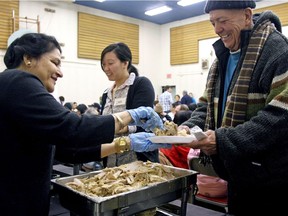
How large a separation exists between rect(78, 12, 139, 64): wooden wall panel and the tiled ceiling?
36 cm

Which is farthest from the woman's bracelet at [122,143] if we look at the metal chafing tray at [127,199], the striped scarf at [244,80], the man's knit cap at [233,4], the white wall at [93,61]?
the white wall at [93,61]

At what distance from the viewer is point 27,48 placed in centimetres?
118

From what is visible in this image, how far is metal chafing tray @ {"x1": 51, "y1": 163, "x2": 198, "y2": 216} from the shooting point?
0.96m

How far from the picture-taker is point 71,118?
104 cm

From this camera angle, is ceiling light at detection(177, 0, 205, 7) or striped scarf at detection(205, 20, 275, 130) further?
ceiling light at detection(177, 0, 205, 7)

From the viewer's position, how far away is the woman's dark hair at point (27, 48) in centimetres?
118

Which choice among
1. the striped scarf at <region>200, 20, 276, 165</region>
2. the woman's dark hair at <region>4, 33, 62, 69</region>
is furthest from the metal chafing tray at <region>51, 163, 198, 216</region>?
the woman's dark hair at <region>4, 33, 62, 69</region>

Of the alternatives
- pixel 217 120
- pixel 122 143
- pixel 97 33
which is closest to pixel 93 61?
pixel 97 33

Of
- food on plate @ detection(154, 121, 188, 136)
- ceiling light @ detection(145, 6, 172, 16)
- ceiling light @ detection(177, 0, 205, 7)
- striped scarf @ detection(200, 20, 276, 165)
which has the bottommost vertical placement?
food on plate @ detection(154, 121, 188, 136)


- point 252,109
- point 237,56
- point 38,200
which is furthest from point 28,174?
point 237,56

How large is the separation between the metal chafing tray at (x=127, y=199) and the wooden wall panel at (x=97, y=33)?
8252mm

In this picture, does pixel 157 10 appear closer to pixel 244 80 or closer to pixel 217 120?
pixel 217 120

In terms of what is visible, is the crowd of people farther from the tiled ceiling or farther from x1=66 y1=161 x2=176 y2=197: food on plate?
the tiled ceiling

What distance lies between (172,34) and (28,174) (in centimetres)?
1052
